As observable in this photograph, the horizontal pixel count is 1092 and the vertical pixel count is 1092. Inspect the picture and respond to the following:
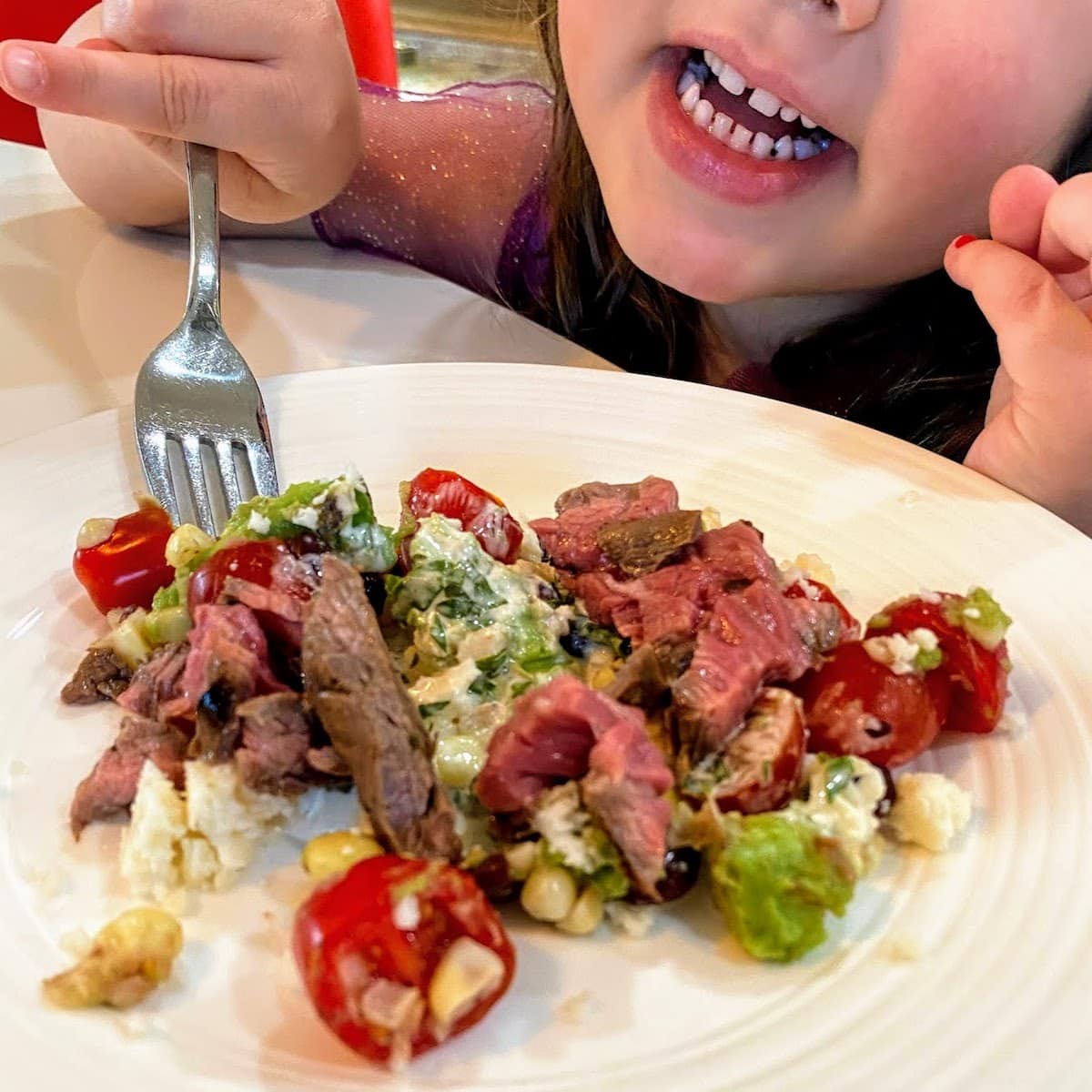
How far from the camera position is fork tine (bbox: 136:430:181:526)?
A: 125 centimetres

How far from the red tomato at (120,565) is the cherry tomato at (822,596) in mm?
613

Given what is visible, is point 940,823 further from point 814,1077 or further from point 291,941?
point 291,941

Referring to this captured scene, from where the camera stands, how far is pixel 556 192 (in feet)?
6.92

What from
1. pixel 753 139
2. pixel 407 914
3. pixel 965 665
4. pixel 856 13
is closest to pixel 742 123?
pixel 753 139

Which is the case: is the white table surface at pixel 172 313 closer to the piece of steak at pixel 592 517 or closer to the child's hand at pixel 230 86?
the child's hand at pixel 230 86

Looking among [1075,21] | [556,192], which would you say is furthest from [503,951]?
[556,192]

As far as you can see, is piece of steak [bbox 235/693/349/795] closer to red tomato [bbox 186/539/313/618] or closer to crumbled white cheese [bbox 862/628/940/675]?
red tomato [bbox 186/539/313/618]

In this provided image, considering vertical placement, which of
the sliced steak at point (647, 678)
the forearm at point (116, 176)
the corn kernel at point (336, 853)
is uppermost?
the sliced steak at point (647, 678)

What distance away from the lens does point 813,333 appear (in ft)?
6.53

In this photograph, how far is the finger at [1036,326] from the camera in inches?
47.2

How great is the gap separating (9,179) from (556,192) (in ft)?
3.57

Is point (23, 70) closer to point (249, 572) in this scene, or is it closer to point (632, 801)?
point (249, 572)

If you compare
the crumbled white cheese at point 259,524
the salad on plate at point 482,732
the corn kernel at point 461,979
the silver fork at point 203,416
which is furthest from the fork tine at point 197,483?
the corn kernel at point 461,979

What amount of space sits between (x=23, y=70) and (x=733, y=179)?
90 cm
